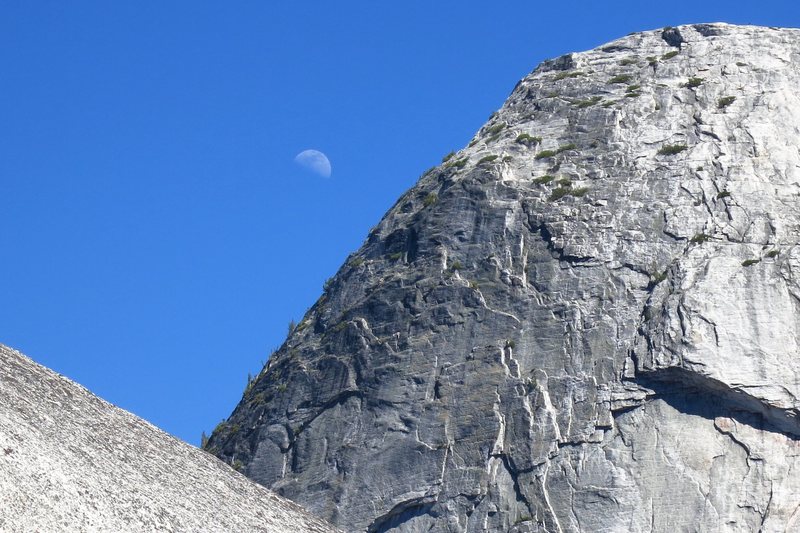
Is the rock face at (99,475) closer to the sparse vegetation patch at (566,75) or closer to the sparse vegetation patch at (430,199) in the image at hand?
the sparse vegetation patch at (430,199)

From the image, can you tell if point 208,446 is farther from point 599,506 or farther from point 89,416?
point 89,416

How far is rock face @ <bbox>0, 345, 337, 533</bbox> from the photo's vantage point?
2459cm

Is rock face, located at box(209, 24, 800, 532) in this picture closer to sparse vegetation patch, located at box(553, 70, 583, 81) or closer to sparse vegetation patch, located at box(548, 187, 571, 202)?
sparse vegetation patch, located at box(548, 187, 571, 202)

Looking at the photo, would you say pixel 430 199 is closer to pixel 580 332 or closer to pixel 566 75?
pixel 566 75

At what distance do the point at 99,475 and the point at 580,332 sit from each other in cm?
2087

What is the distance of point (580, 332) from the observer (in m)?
44.2

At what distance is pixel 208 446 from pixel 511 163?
13832 mm

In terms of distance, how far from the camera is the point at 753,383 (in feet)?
137

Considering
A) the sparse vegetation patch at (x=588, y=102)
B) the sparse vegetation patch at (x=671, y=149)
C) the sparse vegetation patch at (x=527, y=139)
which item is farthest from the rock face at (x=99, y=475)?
the sparse vegetation patch at (x=588, y=102)

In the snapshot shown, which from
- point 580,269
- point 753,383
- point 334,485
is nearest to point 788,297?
point 753,383

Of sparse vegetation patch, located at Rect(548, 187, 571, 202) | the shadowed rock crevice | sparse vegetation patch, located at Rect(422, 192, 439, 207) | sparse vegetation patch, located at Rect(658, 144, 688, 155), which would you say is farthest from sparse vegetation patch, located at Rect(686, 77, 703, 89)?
the shadowed rock crevice

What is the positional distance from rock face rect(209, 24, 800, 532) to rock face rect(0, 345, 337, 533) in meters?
11.9

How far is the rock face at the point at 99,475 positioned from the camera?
24594mm

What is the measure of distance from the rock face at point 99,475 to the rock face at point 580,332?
469 inches
